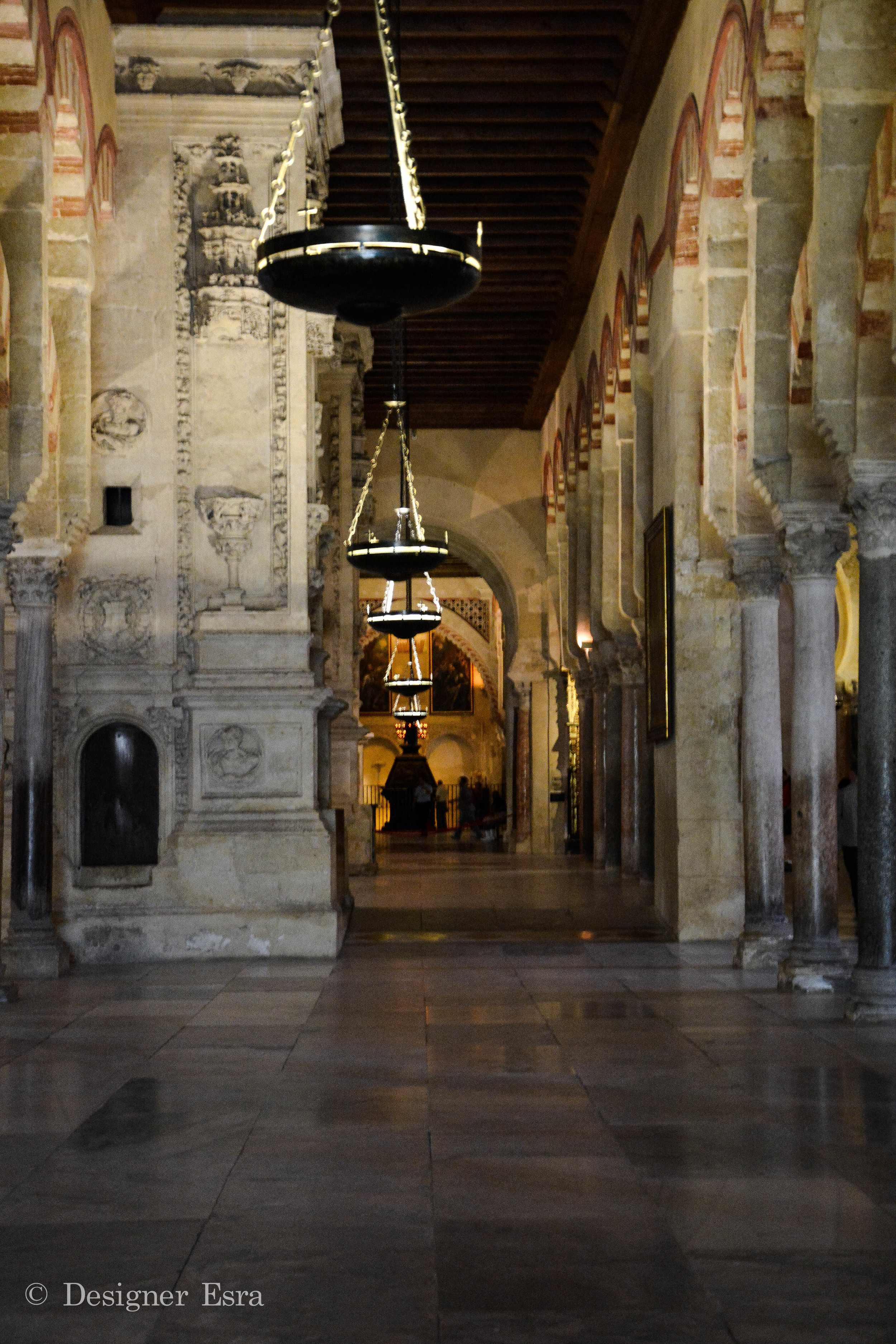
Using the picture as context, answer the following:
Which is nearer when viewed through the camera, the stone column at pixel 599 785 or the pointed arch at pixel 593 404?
the pointed arch at pixel 593 404

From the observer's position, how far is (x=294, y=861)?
35.0 feet

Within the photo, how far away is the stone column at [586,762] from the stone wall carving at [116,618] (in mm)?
9617

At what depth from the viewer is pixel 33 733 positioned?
1003 cm

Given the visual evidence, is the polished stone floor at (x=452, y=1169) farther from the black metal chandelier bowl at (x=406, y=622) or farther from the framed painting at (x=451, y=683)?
the framed painting at (x=451, y=683)

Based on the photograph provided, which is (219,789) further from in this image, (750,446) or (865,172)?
(865,172)

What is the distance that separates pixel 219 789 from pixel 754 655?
11.6 ft

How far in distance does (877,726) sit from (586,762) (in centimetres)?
1287

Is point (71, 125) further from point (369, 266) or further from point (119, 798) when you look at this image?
point (119, 798)

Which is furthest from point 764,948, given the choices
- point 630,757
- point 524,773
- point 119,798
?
point 524,773

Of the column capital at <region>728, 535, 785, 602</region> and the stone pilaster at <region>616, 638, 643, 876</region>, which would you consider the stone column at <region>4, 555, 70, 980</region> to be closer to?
the column capital at <region>728, 535, 785, 602</region>

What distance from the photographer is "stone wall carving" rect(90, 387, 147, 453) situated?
1091 centimetres

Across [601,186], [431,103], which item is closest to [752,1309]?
[431,103]

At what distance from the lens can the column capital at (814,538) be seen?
886cm

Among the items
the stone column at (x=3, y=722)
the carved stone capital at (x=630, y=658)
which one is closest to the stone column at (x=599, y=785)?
the carved stone capital at (x=630, y=658)
